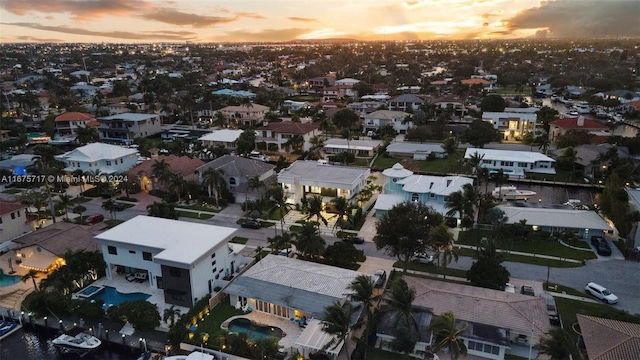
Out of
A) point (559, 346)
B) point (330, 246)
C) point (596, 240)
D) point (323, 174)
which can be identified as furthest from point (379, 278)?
point (596, 240)

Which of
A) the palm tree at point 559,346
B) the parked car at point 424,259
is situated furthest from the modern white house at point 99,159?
the palm tree at point 559,346

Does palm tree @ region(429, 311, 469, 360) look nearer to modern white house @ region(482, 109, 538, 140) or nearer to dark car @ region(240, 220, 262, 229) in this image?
dark car @ region(240, 220, 262, 229)

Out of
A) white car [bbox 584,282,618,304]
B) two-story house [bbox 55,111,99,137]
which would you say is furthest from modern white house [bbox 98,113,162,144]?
white car [bbox 584,282,618,304]

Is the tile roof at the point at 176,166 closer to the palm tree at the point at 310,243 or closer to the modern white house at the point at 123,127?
the modern white house at the point at 123,127

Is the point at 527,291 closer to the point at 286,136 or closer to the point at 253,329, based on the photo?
the point at 253,329

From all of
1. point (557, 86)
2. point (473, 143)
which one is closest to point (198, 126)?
point (473, 143)

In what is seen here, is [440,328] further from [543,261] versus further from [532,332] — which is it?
[543,261]
